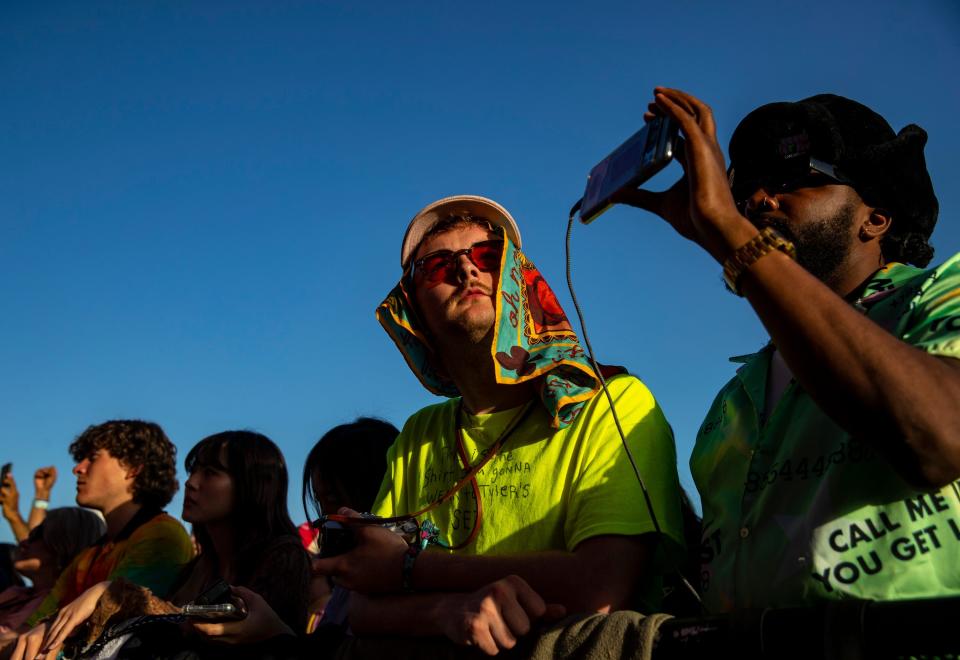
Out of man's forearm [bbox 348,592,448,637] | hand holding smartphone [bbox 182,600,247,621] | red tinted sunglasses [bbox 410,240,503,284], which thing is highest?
red tinted sunglasses [bbox 410,240,503,284]

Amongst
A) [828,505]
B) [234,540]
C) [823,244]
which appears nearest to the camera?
[828,505]

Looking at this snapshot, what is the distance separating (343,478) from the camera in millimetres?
4645

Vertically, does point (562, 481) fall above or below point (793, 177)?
below

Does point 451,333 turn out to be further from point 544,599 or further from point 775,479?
point 775,479

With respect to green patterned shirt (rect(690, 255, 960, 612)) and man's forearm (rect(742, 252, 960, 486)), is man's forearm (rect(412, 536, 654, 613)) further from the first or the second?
man's forearm (rect(742, 252, 960, 486))

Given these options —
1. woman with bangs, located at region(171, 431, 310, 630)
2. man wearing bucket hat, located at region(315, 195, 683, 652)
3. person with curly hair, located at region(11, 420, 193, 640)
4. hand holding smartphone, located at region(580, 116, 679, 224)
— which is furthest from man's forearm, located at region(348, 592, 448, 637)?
person with curly hair, located at region(11, 420, 193, 640)

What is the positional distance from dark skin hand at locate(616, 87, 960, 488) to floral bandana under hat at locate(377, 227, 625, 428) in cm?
98

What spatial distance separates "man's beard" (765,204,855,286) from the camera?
2467 millimetres

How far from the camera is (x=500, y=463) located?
2994mm

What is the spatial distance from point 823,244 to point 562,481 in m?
1.00

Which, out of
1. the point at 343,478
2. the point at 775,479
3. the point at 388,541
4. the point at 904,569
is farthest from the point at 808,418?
the point at 343,478

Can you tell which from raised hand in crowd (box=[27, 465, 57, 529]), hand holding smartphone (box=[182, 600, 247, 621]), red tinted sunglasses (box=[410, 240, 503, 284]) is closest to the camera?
hand holding smartphone (box=[182, 600, 247, 621])

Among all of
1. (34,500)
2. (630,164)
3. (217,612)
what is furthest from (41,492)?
(630,164)

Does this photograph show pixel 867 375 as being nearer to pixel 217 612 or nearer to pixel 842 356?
pixel 842 356
